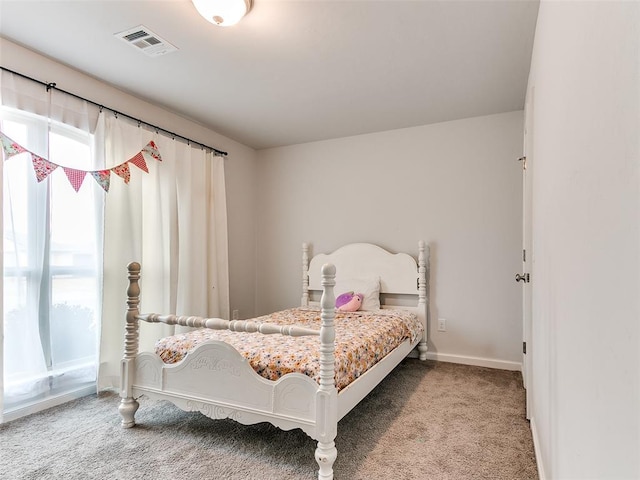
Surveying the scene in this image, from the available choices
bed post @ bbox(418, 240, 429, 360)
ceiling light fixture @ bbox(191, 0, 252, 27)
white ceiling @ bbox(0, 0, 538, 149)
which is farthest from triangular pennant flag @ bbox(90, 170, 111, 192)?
bed post @ bbox(418, 240, 429, 360)

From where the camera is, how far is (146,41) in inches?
92.9

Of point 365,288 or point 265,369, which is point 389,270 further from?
point 265,369

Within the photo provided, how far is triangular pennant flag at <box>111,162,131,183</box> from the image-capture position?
291cm

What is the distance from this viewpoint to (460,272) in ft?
12.1

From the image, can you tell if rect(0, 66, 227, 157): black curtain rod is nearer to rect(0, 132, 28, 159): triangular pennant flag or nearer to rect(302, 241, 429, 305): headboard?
rect(0, 132, 28, 159): triangular pennant flag

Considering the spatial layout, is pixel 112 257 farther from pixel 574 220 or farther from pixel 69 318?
pixel 574 220

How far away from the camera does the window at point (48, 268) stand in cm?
242

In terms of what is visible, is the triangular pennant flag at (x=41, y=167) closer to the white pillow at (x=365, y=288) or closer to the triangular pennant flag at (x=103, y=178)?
the triangular pennant flag at (x=103, y=178)

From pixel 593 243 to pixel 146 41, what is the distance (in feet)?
8.53

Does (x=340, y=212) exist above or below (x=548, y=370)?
above

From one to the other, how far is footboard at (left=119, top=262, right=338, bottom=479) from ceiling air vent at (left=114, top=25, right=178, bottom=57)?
1.42 meters

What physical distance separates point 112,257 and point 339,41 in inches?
89.7

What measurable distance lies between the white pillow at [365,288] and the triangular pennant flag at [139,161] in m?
2.06

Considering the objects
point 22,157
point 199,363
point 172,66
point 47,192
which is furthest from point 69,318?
point 172,66
